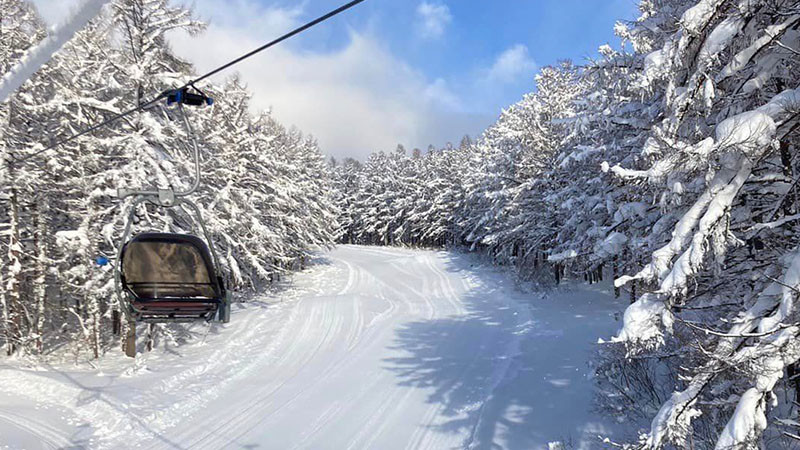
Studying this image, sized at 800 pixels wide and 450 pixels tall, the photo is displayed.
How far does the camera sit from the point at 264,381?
48.9 feet

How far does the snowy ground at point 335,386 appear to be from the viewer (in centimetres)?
1082

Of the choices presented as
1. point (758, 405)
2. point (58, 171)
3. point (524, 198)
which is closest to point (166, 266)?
point (758, 405)

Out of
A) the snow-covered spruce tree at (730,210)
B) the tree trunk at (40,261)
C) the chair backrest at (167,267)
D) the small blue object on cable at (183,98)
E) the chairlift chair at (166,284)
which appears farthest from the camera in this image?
the tree trunk at (40,261)

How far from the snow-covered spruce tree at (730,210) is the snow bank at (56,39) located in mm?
5148

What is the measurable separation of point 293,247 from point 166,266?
24.5 metres

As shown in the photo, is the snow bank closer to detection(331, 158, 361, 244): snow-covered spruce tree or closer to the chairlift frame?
the chairlift frame

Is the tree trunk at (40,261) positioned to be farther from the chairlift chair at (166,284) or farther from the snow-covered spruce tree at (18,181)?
the chairlift chair at (166,284)

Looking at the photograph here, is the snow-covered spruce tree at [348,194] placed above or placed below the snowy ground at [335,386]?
above

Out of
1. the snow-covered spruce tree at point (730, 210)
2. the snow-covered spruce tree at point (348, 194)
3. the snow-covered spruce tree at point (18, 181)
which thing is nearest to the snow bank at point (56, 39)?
the snow-covered spruce tree at point (730, 210)

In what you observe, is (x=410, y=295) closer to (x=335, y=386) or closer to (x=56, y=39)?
(x=335, y=386)

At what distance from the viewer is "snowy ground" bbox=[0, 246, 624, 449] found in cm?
1082

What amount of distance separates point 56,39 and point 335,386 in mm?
13484

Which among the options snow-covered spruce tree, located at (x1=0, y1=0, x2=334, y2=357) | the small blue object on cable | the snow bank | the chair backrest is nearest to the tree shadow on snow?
the chair backrest

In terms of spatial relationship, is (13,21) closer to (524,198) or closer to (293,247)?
(293,247)
